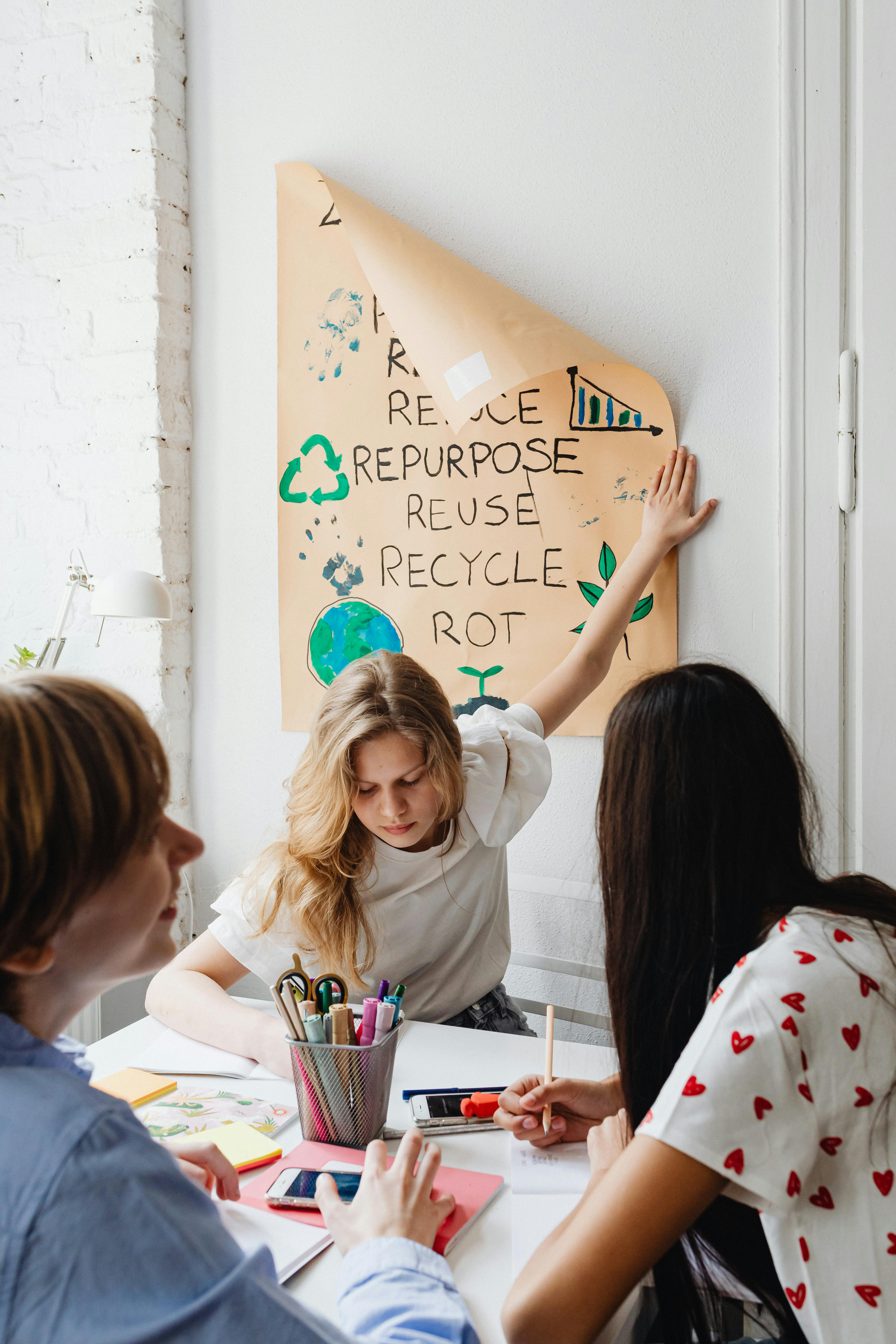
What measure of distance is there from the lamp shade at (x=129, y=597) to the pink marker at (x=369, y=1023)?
98cm

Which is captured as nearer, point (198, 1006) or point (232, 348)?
point (198, 1006)

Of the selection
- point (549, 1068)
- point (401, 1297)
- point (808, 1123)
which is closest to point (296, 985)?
point (549, 1068)

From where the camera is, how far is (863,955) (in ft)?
2.39

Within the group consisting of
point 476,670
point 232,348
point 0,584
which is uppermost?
point 232,348

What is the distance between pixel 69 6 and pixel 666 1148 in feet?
7.95

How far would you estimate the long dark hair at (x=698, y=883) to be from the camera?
793 millimetres

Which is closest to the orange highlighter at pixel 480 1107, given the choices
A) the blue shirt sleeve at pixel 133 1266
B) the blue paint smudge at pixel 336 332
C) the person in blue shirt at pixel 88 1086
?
the person in blue shirt at pixel 88 1086

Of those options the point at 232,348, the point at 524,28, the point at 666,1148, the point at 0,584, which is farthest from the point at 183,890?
the point at 524,28

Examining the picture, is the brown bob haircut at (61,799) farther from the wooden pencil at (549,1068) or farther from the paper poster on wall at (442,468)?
the paper poster on wall at (442,468)

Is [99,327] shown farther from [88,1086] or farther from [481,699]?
[88,1086]

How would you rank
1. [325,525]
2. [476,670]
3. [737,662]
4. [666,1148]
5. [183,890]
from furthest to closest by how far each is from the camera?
[183,890]
[325,525]
[476,670]
[737,662]
[666,1148]

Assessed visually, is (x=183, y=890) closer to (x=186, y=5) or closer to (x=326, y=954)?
(x=326, y=954)

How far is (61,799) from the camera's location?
18.3 inches

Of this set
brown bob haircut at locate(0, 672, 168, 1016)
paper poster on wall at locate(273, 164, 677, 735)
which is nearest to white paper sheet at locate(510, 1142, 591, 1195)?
brown bob haircut at locate(0, 672, 168, 1016)
